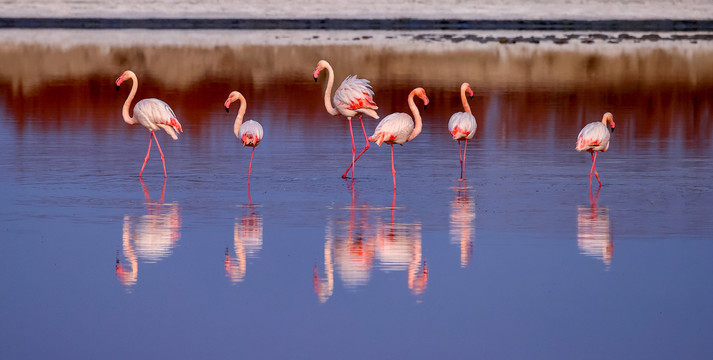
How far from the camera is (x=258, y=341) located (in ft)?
20.3

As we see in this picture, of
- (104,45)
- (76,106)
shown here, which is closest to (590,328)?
(76,106)

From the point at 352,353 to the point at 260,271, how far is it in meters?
1.74

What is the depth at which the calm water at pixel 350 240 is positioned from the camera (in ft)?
20.8

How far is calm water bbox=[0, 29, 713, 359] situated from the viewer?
6344 mm

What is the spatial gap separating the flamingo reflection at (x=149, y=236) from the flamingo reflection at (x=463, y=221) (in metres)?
1.85

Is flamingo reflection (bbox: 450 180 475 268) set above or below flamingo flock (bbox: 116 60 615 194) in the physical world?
below

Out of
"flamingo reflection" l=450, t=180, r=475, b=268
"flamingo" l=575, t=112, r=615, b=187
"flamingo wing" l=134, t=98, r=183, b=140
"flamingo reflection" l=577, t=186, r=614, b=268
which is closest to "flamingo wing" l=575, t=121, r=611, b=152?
"flamingo" l=575, t=112, r=615, b=187

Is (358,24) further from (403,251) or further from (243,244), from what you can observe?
A: (403,251)

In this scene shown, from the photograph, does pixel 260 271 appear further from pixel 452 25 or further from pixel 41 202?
pixel 452 25

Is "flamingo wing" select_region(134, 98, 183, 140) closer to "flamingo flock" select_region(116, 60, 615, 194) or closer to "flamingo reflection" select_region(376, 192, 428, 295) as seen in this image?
"flamingo flock" select_region(116, 60, 615, 194)

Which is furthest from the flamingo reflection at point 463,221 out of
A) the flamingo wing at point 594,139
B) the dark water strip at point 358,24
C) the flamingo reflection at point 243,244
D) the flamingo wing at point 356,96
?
the dark water strip at point 358,24

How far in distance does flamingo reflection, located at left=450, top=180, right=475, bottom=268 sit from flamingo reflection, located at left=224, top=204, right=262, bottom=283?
1306 millimetres

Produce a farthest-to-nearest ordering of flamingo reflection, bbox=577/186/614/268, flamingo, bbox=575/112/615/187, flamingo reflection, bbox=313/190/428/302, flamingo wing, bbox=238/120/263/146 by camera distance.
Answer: flamingo wing, bbox=238/120/263/146
flamingo, bbox=575/112/615/187
flamingo reflection, bbox=577/186/614/268
flamingo reflection, bbox=313/190/428/302

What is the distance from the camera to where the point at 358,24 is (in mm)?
57531
